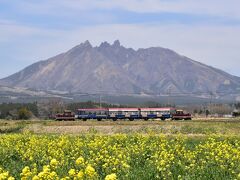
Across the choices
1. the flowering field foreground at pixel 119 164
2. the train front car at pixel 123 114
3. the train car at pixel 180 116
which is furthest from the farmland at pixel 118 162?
the train front car at pixel 123 114

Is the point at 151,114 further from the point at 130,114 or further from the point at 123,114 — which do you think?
the point at 123,114

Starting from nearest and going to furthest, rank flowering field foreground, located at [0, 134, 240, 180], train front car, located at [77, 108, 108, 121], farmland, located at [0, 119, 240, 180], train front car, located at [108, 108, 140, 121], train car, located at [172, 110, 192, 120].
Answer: flowering field foreground, located at [0, 134, 240, 180] → farmland, located at [0, 119, 240, 180] → train car, located at [172, 110, 192, 120] → train front car, located at [108, 108, 140, 121] → train front car, located at [77, 108, 108, 121]

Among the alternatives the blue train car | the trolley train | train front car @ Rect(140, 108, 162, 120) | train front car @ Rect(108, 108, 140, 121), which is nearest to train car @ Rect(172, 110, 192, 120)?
the trolley train

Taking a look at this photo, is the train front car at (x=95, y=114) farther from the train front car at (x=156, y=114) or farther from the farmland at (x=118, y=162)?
the farmland at (x=118, y=162)

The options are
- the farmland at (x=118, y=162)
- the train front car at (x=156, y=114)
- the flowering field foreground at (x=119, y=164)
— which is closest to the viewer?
the flowering field foreground at (x=119, y=164)

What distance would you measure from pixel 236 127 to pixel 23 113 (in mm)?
79285

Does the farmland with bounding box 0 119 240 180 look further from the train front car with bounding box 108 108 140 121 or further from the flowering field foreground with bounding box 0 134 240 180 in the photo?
the train front car with bounding box 108 108 140 121

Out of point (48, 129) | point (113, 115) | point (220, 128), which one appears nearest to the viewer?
point (220, 128)

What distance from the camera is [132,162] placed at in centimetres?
2236

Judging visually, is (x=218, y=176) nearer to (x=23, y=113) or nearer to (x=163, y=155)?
(x=163, y=155)

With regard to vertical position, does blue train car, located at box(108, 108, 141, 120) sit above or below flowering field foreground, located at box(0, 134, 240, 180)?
above

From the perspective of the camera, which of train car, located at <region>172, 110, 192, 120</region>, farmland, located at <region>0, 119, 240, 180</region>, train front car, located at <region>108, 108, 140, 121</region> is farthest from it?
train front car, located at <region>108, 108, 140, 121</region>

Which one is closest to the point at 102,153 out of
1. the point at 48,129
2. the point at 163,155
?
the point at 163,155

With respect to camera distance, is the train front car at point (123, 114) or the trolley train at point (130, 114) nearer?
the trolley train at point (130, 114)
